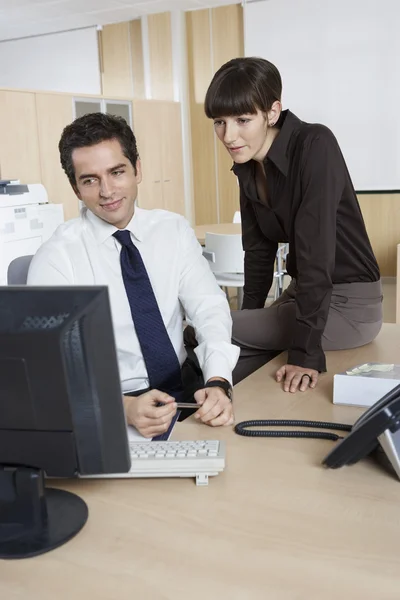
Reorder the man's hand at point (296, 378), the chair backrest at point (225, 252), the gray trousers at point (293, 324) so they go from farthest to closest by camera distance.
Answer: the chair backrest at point (225, 252) → the gray trousers at point (293, 324) → the man's hand at point (296, 378)

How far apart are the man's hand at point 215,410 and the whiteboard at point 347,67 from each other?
19.6ft

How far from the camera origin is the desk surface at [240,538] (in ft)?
2.77

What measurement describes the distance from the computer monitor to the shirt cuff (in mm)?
614

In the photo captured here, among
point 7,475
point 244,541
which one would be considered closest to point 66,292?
point 7,475

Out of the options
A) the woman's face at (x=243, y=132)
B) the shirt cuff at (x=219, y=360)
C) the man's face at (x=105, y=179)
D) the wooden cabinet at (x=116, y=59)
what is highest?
the wooden cabinet at (x=116, y=59)

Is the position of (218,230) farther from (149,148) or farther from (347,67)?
(347,67)

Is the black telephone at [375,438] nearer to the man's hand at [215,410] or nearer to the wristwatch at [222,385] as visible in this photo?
the man's hand at [215,410]

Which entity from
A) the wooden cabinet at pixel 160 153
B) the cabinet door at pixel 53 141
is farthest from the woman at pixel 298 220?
the wooden cabinet at pixel 160 153

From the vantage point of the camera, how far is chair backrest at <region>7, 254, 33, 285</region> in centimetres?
184

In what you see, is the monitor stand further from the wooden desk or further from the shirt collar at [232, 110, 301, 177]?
the wooden desk

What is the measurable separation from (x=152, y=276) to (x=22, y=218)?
12.2 feet

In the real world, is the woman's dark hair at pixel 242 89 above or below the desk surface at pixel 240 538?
above

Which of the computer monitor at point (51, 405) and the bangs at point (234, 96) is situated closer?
the computer monitor at point (51, 405)

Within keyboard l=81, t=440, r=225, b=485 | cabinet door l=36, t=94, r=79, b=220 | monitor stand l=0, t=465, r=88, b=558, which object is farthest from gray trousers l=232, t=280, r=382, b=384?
cabinet door l=36, t=94, r=79, b=220
